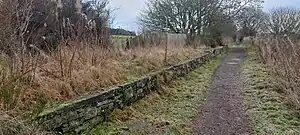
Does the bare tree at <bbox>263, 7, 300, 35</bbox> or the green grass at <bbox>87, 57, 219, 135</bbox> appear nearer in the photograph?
the green grass at <bbox>87, 57, 219, 135</bbox>

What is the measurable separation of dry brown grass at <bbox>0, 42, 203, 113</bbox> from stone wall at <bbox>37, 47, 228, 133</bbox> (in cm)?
28

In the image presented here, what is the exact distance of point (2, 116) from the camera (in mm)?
3490

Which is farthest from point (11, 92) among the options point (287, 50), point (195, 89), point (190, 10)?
point (190, 10)

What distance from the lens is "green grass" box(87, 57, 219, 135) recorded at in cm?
500

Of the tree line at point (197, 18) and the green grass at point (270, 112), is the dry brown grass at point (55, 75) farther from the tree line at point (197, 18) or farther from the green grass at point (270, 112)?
the tree line at point (197, 18)

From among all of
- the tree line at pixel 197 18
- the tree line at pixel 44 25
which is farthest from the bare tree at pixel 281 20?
the tree line at pixel 44 25

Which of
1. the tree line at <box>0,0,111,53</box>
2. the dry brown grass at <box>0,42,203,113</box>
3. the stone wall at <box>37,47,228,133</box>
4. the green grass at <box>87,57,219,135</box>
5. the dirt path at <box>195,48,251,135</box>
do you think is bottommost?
the dirt path at <box>195,48,251,135</box>

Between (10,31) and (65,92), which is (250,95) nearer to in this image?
(65,92)

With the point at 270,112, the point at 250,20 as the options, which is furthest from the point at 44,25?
the point at 250,20

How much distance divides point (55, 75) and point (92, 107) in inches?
37.3

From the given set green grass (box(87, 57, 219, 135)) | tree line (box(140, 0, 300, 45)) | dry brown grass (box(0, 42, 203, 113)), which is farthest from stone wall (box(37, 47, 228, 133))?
tree line (box(140, 0, 300, 45))

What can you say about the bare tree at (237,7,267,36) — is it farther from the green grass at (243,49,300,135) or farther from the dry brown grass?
the dry brown grass

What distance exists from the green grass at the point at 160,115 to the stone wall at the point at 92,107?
0.14 m

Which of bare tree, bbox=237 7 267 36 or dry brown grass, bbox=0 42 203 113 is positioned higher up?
bare tree, bbox=237 7 267 36
